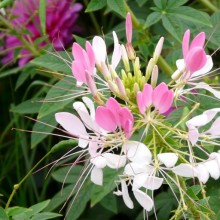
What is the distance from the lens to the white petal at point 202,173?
Result: 77cm

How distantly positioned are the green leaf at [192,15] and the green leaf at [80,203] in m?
0.37

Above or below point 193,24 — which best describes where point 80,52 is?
above

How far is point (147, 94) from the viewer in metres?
0.76

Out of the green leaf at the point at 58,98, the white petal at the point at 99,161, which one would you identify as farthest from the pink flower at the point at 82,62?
the green leaf at the point at 58,98

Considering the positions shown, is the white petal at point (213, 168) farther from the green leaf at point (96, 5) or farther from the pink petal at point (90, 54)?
the green leaf at point (96, 5)

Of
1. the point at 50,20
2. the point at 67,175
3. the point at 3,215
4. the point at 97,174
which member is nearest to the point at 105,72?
the point at 97,174

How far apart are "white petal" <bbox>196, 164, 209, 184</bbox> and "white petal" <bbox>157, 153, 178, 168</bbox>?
0.12ft

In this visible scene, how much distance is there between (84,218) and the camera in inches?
61.6

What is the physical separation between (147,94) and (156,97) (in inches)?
0.5

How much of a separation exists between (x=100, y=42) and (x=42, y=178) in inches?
35.1

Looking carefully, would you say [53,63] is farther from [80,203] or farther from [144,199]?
[144,199]

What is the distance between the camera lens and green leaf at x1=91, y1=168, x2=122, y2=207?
109 cm

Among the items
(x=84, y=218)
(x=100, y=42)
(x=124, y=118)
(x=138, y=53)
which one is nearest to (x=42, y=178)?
(x=84, y=218)

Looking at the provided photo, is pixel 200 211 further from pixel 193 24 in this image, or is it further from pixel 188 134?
pixel 193 24
